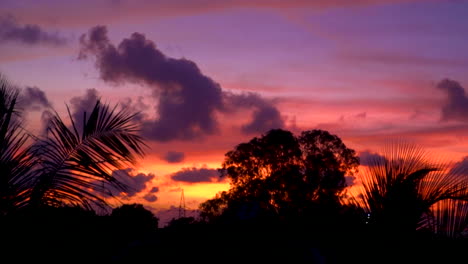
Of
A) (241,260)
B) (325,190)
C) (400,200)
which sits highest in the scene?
(325,190)

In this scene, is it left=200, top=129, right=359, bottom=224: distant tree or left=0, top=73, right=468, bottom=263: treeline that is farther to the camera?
left=200, top=129, right=359, bottom=224: distant tree

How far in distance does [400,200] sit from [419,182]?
332mm

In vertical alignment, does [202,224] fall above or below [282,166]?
below

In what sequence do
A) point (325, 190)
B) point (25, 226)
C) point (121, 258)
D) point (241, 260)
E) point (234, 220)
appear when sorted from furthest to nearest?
point (325, 190) → point (241, 260) → point (234, 220) → point (121, 258) → point (25, 226)

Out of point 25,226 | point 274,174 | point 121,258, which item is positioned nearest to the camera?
point 25,226

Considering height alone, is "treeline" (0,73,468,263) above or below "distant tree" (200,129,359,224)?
below

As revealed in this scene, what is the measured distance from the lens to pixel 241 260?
1059cm

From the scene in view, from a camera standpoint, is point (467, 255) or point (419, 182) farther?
Result: point (467, 255)

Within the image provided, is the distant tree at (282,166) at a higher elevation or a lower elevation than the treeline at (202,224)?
higher

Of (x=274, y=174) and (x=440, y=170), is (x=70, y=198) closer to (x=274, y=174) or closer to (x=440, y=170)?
(x=440, y=170)

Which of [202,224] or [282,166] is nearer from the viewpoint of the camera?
[202,224]

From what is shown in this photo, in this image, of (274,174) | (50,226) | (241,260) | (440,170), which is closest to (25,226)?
(50,226)

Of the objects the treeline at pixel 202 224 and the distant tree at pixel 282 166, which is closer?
the treeline at pixel 202 224

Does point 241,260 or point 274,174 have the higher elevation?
point 274,174
